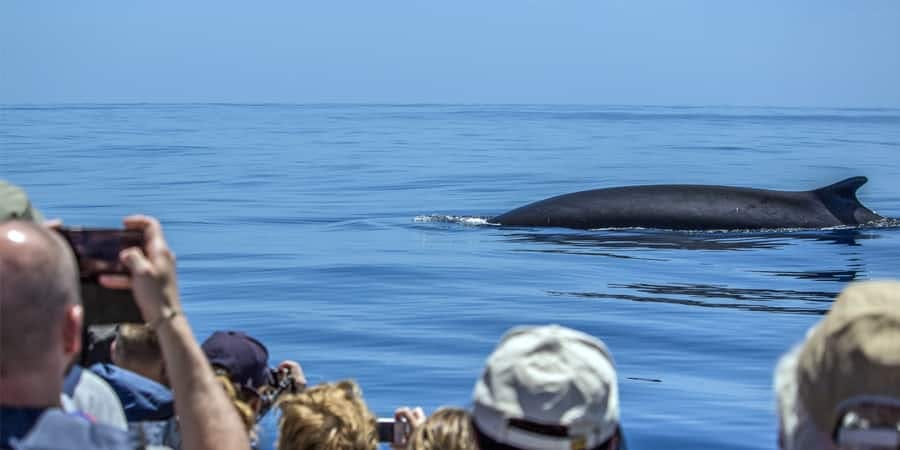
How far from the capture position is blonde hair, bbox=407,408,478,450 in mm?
3785

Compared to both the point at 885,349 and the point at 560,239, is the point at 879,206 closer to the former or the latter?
the point at 560,239

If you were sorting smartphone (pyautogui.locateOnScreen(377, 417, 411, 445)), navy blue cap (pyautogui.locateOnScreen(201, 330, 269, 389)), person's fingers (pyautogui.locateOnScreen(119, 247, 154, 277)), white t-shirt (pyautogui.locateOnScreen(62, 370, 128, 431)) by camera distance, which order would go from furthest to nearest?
navy blue cap (pyautogui.locateOnScreen(201, 330, 269, 389)) → smartphone (pyautogui.locateOnScreen(377, 417, 411, 445)) → white t-shirt (pyautogui.locateOnScreen(62, 370, 128, 431)) → person's fingers (pyautogui.locateOnScreen(119, 247, 154, 277))

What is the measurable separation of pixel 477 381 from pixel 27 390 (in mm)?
913

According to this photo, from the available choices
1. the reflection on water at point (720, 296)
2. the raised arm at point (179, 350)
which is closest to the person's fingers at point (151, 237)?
the raised arm at point (179, 350)

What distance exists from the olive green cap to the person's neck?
2.80 ft

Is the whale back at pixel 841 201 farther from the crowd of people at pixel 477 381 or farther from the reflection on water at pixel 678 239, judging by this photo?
the crowd of people at pixel 477 381

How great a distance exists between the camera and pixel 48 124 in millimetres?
60375

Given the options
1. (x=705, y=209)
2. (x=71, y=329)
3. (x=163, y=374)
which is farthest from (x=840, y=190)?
(x=71, y=329)

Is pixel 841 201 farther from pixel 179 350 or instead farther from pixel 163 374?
pixel 179 350

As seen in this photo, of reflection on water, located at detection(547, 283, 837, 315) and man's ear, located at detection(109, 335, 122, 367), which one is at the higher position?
man's ear, located at detection(109, 335, 122, 367)

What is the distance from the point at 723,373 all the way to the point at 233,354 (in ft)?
14.2

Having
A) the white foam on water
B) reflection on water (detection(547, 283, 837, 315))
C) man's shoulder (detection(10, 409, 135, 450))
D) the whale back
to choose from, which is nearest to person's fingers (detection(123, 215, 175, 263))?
man's shoulder (detection(10, 409, 135, 450))

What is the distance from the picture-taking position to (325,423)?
13.0 ft

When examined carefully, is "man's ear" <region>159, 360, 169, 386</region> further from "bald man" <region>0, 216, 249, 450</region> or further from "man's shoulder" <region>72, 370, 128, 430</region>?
"bald man" <region>0, 216, 249, 450</region>
